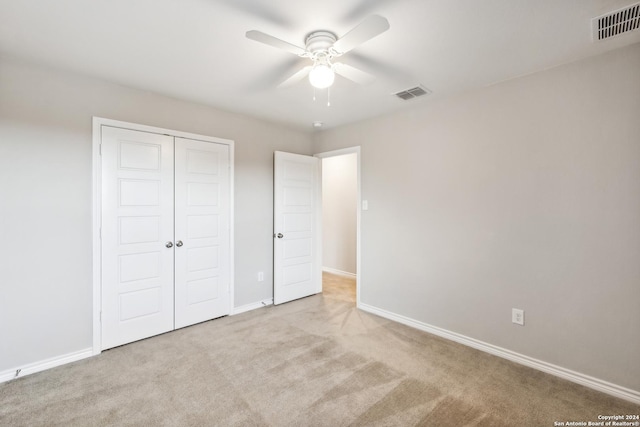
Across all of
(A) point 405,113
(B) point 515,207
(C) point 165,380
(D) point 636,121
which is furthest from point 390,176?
Result: (C) point 165,380

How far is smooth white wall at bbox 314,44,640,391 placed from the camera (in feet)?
6.63

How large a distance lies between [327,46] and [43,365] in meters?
3.32

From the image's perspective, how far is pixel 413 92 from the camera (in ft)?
9.23

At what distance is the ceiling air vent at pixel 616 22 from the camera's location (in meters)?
1.66

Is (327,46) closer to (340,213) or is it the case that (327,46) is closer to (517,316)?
(517,316)

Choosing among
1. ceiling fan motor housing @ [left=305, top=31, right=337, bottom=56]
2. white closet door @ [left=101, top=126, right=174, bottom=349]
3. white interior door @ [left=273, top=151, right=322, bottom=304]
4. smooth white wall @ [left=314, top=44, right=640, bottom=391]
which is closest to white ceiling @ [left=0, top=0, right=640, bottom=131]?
ceiling fan motor housing @ [left=305, top=31, right=337, bottom=56]

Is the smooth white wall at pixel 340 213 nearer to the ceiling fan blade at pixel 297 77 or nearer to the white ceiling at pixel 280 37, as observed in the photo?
the white ceiling at pixel 280 37

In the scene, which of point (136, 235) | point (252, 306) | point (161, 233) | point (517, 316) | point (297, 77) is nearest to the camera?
point (297, 77)

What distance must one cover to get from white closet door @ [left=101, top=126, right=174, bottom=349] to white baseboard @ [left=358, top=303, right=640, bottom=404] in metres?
2.66

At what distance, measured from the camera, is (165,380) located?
7.14 ft

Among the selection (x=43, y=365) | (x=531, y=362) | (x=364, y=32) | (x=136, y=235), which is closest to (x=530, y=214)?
(x=531, y=362)

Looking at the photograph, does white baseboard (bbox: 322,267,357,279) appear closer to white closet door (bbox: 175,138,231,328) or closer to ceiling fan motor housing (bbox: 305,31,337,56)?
white closet door (bbox: 175,138,231,328)

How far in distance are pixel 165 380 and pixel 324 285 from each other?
297 centimetres

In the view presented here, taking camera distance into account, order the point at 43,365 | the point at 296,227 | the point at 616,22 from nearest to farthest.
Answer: the point at 616,22 < the point at 43,365 < the point at 296,227
